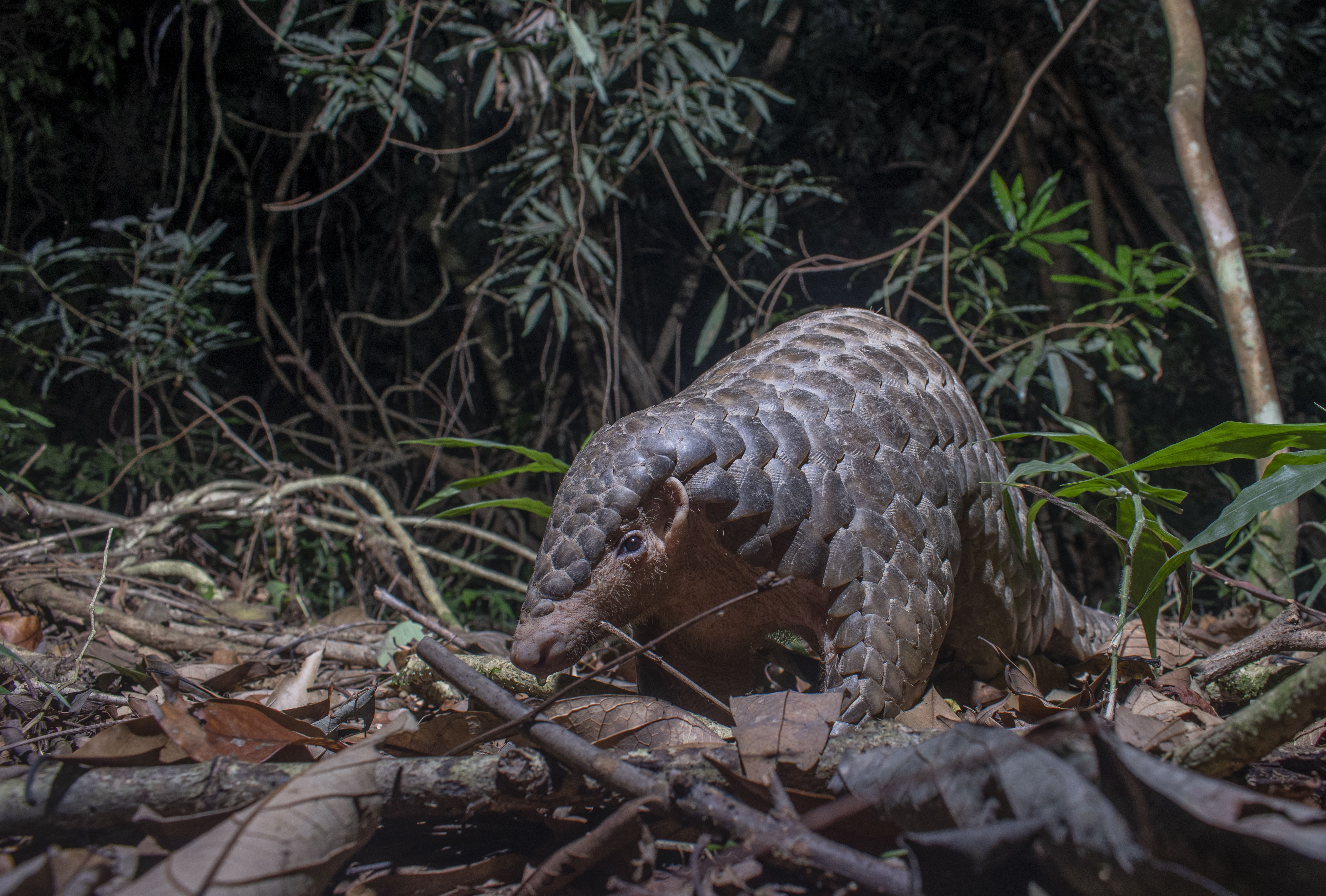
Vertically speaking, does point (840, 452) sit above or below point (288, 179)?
below

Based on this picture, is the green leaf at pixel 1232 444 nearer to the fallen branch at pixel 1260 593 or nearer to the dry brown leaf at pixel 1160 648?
the fallen branch at pixel 1260 593

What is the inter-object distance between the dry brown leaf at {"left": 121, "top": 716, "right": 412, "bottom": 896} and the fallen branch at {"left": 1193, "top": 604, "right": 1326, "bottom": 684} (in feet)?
5.42

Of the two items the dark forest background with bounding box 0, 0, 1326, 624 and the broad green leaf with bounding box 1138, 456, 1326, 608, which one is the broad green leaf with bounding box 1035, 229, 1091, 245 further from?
the broad green leaf with bounding box 1138, 456, 1326, 608

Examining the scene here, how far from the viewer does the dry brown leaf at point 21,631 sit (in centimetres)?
214

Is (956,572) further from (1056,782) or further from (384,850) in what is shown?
(384,850)

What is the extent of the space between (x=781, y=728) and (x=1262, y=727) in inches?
23.2

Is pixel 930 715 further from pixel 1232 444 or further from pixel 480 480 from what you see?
pixel 480 480

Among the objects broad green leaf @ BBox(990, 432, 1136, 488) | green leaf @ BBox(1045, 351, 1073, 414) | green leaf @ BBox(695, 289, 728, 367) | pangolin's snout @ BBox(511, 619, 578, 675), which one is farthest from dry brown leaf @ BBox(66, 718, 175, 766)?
green leaf @ BBox(1045, 351, 1073, 414)

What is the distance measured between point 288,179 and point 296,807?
4.07m

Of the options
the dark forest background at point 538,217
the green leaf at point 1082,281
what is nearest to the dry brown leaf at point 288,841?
the dark forest background at point 538,217

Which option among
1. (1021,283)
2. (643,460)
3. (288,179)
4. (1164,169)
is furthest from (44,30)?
(1164,169)

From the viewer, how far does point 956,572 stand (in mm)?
1824

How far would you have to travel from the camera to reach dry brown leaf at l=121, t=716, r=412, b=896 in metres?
0.83

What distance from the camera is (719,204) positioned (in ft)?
12.6
